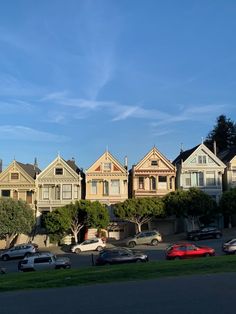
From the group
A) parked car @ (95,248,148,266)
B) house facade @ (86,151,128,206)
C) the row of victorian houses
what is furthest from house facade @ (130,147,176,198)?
parked car @ (95,248,148,266)

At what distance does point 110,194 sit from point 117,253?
111ft

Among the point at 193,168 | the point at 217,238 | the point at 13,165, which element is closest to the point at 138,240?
the point at 217,238

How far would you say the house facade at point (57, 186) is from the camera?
2709 inches

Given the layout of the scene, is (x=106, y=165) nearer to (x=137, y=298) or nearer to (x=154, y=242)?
(x=154, y=242)

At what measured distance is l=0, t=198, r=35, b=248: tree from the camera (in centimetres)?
5975

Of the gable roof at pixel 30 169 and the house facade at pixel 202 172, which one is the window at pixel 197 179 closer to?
the house facade at pixel 202 172

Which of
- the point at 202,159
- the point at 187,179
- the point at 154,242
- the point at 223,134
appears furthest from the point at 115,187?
the point at 223,134

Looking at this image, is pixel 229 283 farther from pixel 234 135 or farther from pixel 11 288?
pixel 234 135

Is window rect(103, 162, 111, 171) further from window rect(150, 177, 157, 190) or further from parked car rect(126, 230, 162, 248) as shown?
parked car rect(126, 230, 162, 248)

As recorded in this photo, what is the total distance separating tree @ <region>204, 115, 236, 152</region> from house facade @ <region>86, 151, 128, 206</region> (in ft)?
140

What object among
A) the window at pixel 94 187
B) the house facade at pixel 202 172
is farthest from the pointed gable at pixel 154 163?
the window at pixel 94 187

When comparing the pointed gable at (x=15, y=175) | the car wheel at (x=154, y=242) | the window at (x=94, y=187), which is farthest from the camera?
the window at (x=94, y=187)

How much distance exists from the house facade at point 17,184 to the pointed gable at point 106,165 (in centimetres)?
854

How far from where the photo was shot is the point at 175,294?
44.7ft
